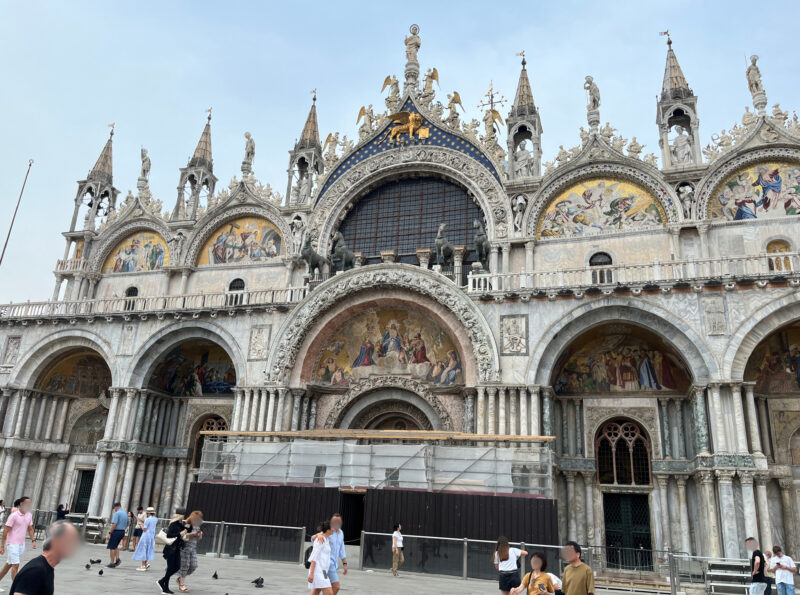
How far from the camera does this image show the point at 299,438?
20250 millimetres

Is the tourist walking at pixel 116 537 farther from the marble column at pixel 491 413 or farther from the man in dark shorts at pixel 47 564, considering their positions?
the marble column at pixel 491 413

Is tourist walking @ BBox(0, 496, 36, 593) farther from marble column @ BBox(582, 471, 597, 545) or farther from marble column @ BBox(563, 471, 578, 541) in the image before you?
marble column @ BBox(582, 471, 597, 545)

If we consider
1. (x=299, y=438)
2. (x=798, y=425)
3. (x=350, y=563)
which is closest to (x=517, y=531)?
(x=350, y=563)

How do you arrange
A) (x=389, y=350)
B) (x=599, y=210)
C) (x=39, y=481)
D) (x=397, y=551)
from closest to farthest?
1. (x=397, y=551)
2. (x=389, y=350)
3. (x=599, y=210)
4. (x=39, y=481)

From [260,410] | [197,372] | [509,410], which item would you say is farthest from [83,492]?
[509,410]

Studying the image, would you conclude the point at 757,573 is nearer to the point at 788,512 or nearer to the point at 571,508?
the point at 788,512

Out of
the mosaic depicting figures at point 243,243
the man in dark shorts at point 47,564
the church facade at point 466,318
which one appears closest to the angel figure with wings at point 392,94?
the church facade at point 466,318

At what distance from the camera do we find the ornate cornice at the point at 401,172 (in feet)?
80.5

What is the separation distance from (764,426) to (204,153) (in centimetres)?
2559

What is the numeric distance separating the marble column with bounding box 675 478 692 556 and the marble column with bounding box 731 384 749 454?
2.67m

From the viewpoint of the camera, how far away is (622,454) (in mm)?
20875

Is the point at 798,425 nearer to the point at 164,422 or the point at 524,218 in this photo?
the point at 524,218

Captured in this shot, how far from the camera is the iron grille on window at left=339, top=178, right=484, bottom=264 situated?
25453 mm

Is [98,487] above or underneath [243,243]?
underneath
